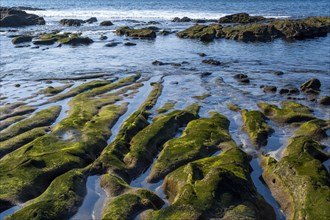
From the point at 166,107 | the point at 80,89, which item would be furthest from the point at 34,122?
the point at 80,89

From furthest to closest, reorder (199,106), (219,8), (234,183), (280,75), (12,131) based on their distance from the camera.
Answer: (219,8)
(280,75)
(199,106)
(12,131)
(234,183)

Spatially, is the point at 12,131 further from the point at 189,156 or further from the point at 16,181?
the point at 189,156

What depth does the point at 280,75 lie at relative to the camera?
50281 mm

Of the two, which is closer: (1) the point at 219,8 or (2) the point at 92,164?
(2) the point at 92,164

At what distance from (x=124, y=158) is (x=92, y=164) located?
82.6 inches

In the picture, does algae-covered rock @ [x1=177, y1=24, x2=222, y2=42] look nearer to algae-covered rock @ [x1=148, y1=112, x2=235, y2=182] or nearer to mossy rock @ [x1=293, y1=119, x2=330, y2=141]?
mossy rock @ [x1=293, y1=119, x2=330, y2=141]

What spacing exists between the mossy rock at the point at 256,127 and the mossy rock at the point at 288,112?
1281 millimetres

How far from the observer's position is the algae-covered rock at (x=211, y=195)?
17984mm

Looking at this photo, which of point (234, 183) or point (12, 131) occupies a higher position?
point (234, 183)

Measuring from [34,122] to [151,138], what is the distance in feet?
36.8

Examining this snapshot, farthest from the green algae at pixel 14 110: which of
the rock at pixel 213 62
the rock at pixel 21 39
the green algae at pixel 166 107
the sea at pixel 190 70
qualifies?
the rock at pixel 21 39

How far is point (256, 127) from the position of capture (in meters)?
30.8

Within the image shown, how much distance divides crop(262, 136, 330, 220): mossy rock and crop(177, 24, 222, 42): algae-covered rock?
58289 millimetres

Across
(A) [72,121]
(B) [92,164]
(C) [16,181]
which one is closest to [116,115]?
(A) [72,121]
